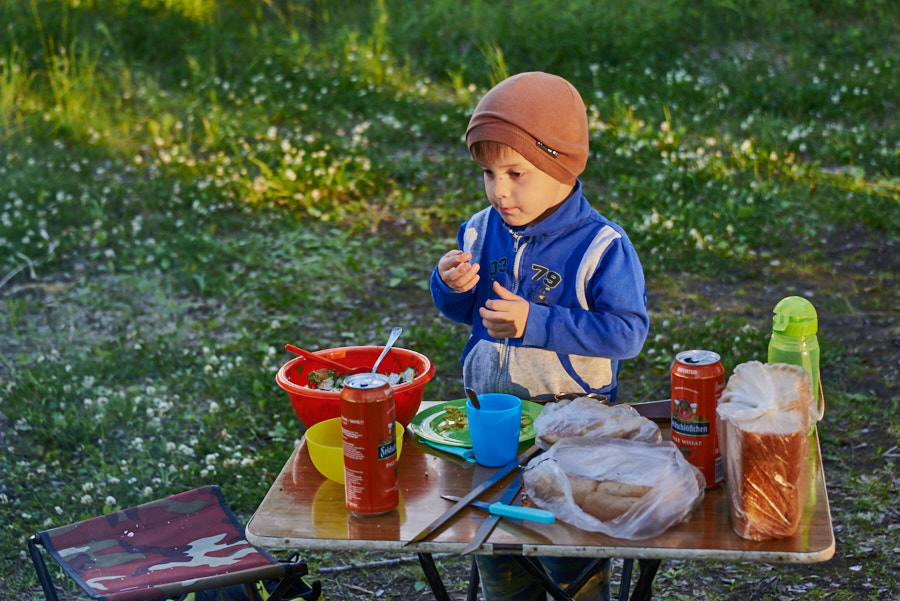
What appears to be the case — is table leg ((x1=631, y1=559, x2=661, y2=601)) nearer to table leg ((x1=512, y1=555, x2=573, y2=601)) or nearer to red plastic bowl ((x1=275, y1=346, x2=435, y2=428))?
table leg ((x1=512, y1=555, x2=573, y2=601))

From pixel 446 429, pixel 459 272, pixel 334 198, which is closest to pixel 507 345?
pixel 459 272

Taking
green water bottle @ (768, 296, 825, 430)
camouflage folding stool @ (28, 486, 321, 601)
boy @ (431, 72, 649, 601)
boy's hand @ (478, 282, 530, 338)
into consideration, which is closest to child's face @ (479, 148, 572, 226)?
boy @ (431, 72, 649, 601)

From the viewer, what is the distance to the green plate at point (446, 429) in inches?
89.7

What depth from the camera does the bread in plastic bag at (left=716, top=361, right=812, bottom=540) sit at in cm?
179

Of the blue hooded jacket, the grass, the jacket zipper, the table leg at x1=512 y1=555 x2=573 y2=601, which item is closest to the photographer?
the table leg at x1=512 y1=555 x2=573 y2=601

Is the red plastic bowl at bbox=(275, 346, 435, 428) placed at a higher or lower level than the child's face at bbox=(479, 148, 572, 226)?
lower

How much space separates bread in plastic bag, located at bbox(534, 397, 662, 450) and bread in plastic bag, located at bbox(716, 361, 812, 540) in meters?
0.27

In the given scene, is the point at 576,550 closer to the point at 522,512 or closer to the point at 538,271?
the point at 522,512

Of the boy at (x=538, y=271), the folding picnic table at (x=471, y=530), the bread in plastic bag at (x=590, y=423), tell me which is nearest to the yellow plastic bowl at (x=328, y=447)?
the folding picnic table at (x=471, y=530)

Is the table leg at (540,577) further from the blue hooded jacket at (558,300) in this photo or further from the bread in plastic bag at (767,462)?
the blue hooded jacket at (558,300)

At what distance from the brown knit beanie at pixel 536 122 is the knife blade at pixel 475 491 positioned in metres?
0.75

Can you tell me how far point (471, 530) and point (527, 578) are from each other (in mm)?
828

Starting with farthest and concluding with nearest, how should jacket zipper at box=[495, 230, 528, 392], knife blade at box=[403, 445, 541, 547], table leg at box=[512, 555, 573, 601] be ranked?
jacket zipper at box=[495, 230, 528, 392] < table leg at box=[512, 555, 573, 601] < knife blade at box=[403, 445, 541, 547]

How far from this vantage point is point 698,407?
1.99m
